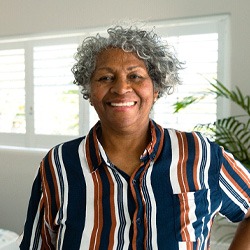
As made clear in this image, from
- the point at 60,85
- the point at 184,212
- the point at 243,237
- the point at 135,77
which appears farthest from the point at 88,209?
the point at 60,85

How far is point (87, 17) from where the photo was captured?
305 cm

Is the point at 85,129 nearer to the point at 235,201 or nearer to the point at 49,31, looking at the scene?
the point at 49,31

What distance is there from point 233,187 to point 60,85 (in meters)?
2.57

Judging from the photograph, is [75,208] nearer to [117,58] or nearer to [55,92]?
Result: [117,58]

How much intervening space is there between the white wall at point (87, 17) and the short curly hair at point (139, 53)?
1.55 metres

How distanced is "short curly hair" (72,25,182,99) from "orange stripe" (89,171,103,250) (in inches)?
10.8

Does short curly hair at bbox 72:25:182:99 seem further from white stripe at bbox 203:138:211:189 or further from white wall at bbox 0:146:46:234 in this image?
white wall at bbox 0:146:46:234

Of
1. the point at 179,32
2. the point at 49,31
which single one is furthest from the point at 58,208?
the point at 49,31

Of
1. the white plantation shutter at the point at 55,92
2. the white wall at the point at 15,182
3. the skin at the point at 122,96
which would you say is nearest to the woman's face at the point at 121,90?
the skin at the point at 122,96

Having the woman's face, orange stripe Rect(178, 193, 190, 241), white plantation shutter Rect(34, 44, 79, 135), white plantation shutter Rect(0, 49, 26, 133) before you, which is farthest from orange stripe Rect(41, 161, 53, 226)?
white plantation shutter Rect(0, 49, 26, 133)

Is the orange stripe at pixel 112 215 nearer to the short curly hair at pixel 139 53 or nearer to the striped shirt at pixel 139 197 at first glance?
the striped shirt at pixel 139 197

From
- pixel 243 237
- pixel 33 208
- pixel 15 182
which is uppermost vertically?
pixel 33 208

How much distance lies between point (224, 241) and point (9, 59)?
252cm

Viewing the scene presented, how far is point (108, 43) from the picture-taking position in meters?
1.07
